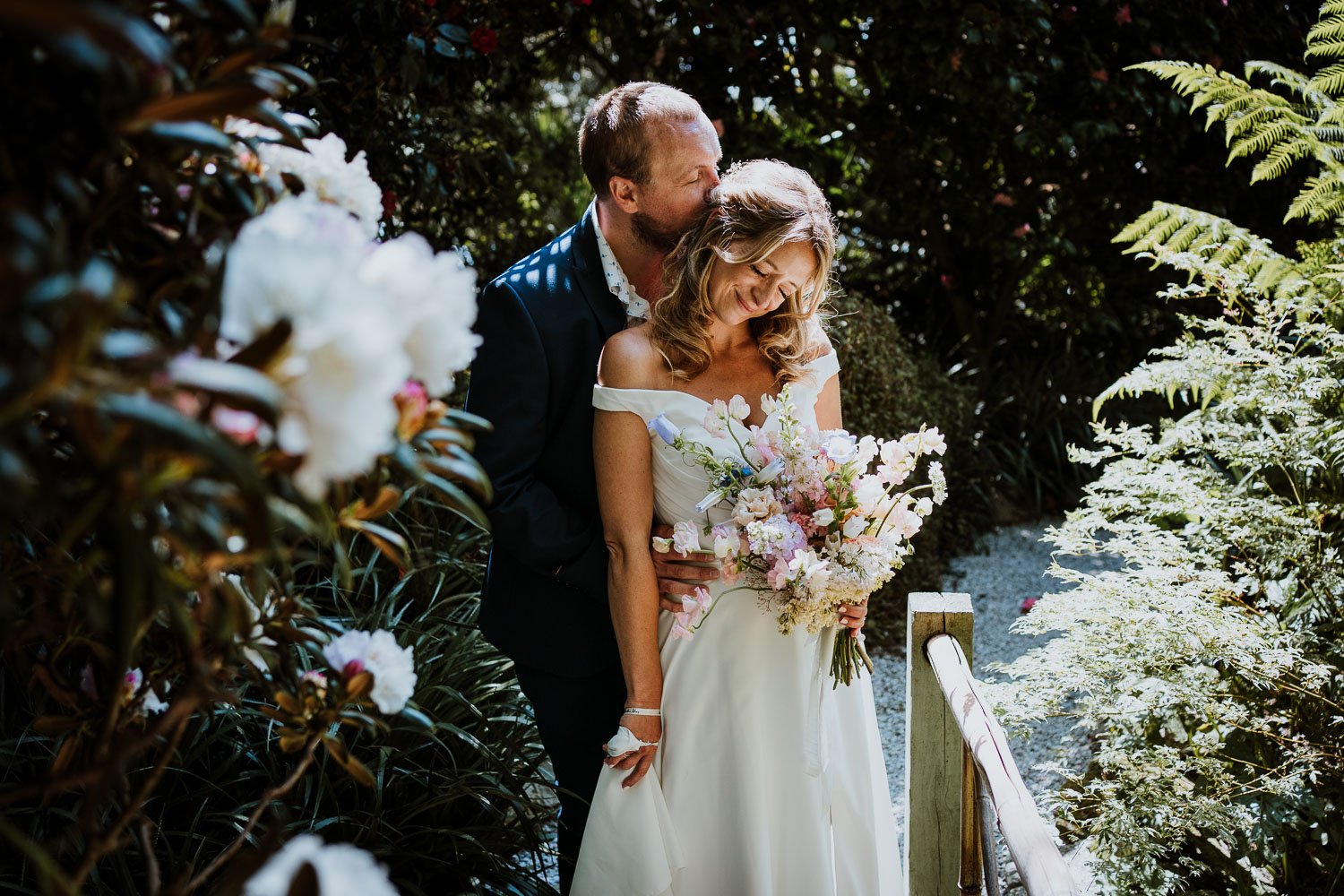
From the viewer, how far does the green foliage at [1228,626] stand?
2553mm

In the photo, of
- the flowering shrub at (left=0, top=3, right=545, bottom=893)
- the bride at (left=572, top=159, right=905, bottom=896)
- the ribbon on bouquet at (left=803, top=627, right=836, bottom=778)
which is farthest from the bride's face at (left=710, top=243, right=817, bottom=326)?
the flowering shrub at (left=0, top=3, right=545, bottom=893)

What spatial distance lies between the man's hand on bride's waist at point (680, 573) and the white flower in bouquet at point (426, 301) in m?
1.28

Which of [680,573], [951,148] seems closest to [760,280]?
[680,573]

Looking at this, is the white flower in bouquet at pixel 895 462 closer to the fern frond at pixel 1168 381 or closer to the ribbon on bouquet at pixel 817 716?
the ribbon on bouquet at pixel 817 716

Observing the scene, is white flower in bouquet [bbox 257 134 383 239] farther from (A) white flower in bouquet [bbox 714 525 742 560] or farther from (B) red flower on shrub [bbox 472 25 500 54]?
(B) red flower on shrub [bbox 472 25 500 54]

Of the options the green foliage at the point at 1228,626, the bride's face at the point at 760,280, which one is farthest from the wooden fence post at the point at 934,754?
the bride's face at the point at 760,280

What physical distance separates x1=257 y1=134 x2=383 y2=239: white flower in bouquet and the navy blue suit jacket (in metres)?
1.15

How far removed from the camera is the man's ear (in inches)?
91.1

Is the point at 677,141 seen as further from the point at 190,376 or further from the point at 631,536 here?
the point at 190,376

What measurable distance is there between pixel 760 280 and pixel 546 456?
0.60m

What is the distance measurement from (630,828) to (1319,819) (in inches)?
66.9

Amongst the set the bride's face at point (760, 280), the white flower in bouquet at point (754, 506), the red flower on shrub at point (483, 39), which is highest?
the red flower on shrub at point (483, 39)

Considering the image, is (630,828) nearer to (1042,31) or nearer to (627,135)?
(627,135)

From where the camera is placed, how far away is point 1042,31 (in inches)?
188
